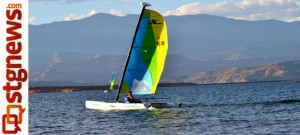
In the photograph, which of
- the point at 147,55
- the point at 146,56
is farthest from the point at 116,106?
the point at 147,55

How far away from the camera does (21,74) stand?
60.6 feet

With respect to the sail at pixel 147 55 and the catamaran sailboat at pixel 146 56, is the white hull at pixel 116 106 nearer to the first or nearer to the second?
the catamaran sailboat at pixel 146 56

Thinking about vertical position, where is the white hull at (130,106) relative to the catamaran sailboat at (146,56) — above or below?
below

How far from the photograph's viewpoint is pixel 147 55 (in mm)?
58469

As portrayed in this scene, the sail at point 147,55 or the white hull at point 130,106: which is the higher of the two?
the sail at point 147,55

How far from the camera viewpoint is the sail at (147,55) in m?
57.4

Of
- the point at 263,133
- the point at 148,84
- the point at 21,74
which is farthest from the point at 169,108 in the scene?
the point at 21,74

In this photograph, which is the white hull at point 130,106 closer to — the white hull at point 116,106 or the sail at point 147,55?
the white hull at point 116,106

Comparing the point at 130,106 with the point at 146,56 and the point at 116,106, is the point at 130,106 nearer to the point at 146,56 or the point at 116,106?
the point at 116,106

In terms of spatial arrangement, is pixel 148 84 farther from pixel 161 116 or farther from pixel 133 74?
pixel 161 116

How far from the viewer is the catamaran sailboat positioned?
57.5 metres

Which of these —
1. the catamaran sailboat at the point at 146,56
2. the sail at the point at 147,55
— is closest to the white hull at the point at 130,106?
the catamaran sailboat at the point at 146,56

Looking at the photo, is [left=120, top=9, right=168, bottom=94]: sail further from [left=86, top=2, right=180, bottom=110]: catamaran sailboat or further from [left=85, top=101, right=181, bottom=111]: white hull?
[left=85, top=101, right=181, bottom=111]: white hull

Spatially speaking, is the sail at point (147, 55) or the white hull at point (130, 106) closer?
the sail at point (147, 55)
